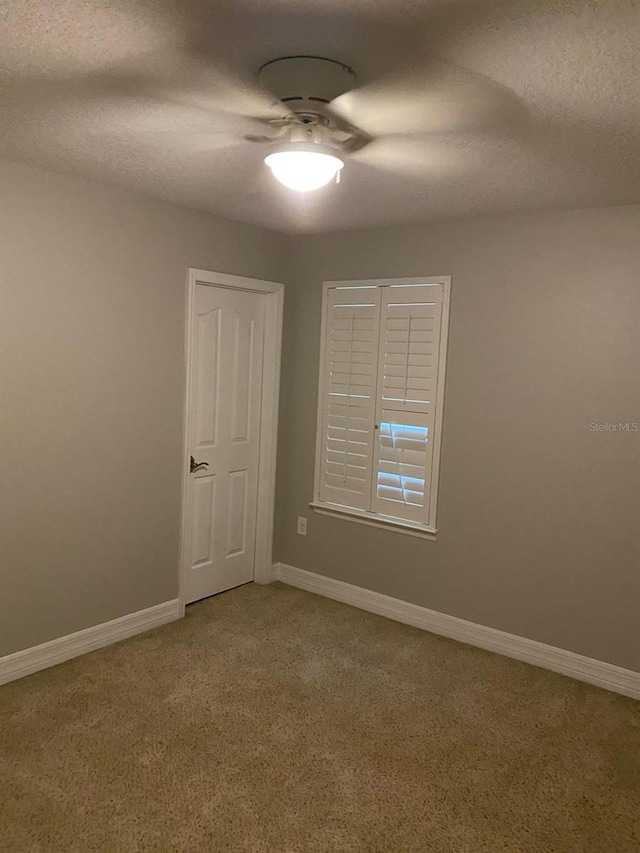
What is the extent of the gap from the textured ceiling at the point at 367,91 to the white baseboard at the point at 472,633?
7.51ft

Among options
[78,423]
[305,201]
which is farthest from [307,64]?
[78,423]

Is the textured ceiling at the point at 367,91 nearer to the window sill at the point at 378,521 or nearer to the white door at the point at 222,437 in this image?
the white door at the point at 222,437

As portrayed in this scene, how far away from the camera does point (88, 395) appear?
3.31 m

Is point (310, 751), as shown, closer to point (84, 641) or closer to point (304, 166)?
point (84, 641)

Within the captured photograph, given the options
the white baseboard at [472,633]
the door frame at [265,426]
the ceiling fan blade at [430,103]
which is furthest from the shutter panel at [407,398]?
the ceiling fan blade at [430,103]

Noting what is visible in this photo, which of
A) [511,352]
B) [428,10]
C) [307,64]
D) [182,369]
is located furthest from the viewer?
[182,369]

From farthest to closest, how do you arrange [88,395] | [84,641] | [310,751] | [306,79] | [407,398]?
1. [407,398]
2. [84,641]
3. [88,395]
4. [310,751]
5. [306,79]

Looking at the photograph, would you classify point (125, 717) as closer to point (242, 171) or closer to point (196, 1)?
point (242, 171)

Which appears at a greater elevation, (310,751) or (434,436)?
(434,436)

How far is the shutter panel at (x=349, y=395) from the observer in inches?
161

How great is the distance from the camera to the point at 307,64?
1777 mm

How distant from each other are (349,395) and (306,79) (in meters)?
2.50

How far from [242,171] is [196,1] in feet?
4.49

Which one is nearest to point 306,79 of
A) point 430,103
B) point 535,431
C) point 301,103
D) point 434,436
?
point 301,103
